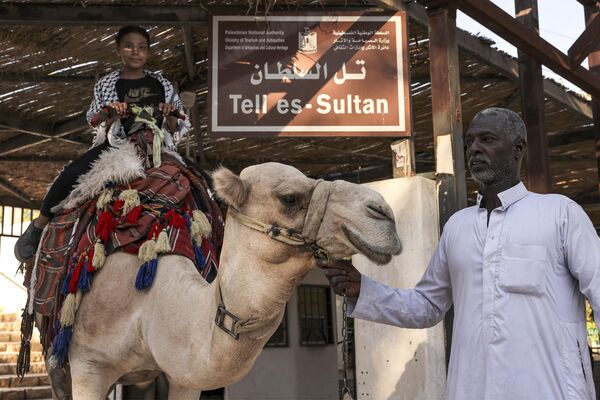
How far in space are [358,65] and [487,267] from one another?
2998 millimetres

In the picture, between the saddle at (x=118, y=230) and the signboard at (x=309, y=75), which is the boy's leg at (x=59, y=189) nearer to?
the saddle at (x=118, y=230)

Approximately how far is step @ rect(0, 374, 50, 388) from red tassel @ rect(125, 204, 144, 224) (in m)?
6.69

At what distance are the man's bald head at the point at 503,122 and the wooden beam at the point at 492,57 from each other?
2766 millimetres

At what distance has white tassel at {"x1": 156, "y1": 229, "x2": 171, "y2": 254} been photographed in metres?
3.89

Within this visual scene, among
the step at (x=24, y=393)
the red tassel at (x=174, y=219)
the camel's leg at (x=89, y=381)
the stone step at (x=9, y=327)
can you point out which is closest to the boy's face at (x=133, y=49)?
the red tassel at (x=174, y=219)

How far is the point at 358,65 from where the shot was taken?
5492mm

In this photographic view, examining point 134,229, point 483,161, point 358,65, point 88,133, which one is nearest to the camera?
point 483,161

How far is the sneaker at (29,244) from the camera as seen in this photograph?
476cm

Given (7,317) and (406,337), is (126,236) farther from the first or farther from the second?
(7,317)

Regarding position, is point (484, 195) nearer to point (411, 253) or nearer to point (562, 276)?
point (562, 276)

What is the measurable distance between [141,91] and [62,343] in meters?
1.66

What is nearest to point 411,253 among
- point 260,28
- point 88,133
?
point 260,28

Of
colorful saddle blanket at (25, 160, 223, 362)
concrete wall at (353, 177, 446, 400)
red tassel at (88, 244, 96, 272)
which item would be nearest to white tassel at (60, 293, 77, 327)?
colorful saddle blanket at (25, 160, 223, 362)

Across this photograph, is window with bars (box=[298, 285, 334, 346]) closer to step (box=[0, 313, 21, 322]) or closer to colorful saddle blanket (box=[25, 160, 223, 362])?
step (box=[0, 313, 21, 322])
